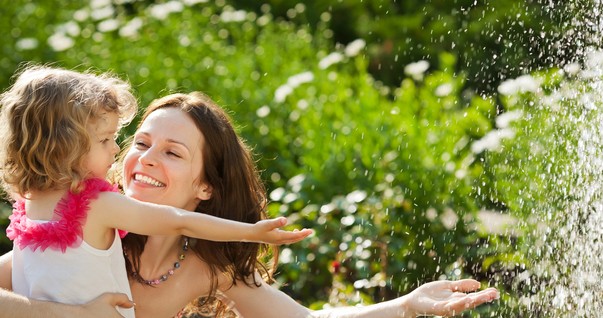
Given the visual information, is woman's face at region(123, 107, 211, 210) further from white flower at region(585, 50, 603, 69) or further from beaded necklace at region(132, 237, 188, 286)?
white flower at region(585, 50, 603, 69)

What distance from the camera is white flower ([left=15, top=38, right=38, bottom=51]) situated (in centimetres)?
557

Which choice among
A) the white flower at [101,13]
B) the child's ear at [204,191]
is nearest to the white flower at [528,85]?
the child's ear at [204,191]

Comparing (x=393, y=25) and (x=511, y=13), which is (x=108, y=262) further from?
(x=393, y=25)

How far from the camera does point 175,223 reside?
7.93 ft

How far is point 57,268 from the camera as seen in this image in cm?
248

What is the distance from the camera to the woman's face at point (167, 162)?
278 centimetres

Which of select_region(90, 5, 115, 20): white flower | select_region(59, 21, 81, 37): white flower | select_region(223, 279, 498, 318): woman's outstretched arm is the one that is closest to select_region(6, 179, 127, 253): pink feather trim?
select_region(223, 279, 498, 318): woman's outstretched arm

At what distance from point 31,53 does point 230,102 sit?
1159mm

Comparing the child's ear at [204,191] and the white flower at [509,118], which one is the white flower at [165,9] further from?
the child's ear at [204,191]

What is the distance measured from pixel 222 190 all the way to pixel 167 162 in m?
0.21

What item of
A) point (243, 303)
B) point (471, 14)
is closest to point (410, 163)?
point (243, 303)

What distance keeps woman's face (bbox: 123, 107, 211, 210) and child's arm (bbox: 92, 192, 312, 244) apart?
26cm

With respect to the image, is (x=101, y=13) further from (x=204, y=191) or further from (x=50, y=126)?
(x=50, y=126)

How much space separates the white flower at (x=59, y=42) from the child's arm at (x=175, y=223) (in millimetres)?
3242
